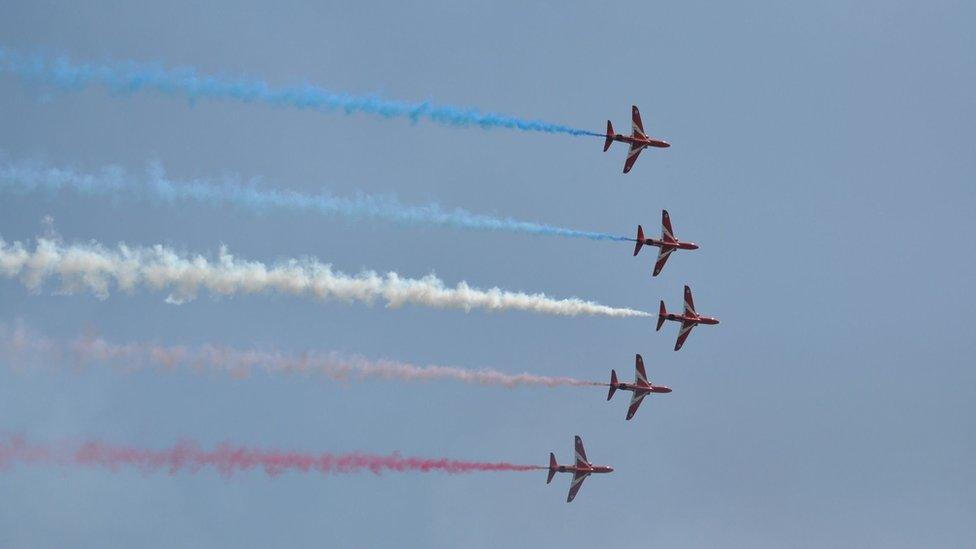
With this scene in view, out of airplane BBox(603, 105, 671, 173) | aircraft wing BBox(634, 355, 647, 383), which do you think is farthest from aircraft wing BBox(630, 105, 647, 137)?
aircraft wing BBox(634, 355, 647, 383)

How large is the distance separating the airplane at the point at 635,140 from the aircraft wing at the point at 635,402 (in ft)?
37.5

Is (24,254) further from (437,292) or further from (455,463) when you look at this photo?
(455,463)

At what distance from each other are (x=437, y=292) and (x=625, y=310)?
11.0 m

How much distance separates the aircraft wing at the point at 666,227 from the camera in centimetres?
7225

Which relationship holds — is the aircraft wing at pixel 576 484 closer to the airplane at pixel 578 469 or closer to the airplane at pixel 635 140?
the airplane at pixel 578 469

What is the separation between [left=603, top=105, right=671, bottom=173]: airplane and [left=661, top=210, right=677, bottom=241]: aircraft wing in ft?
14.4

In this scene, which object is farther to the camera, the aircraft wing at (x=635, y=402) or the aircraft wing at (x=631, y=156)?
the aircraft wing at (x=635, y=402)

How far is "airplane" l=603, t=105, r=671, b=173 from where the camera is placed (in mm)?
67500

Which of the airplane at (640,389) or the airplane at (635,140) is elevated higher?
the airplane at (635,140)

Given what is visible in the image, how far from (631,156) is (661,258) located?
5.89 m

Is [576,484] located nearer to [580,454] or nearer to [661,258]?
[580,454]

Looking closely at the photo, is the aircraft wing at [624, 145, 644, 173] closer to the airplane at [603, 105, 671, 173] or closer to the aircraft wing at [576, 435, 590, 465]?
the airplane at [603, 105, 671, 173]

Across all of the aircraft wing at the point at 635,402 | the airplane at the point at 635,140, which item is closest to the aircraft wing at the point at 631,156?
the airplane at the point at 635,140

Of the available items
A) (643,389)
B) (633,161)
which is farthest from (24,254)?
(643,389)
